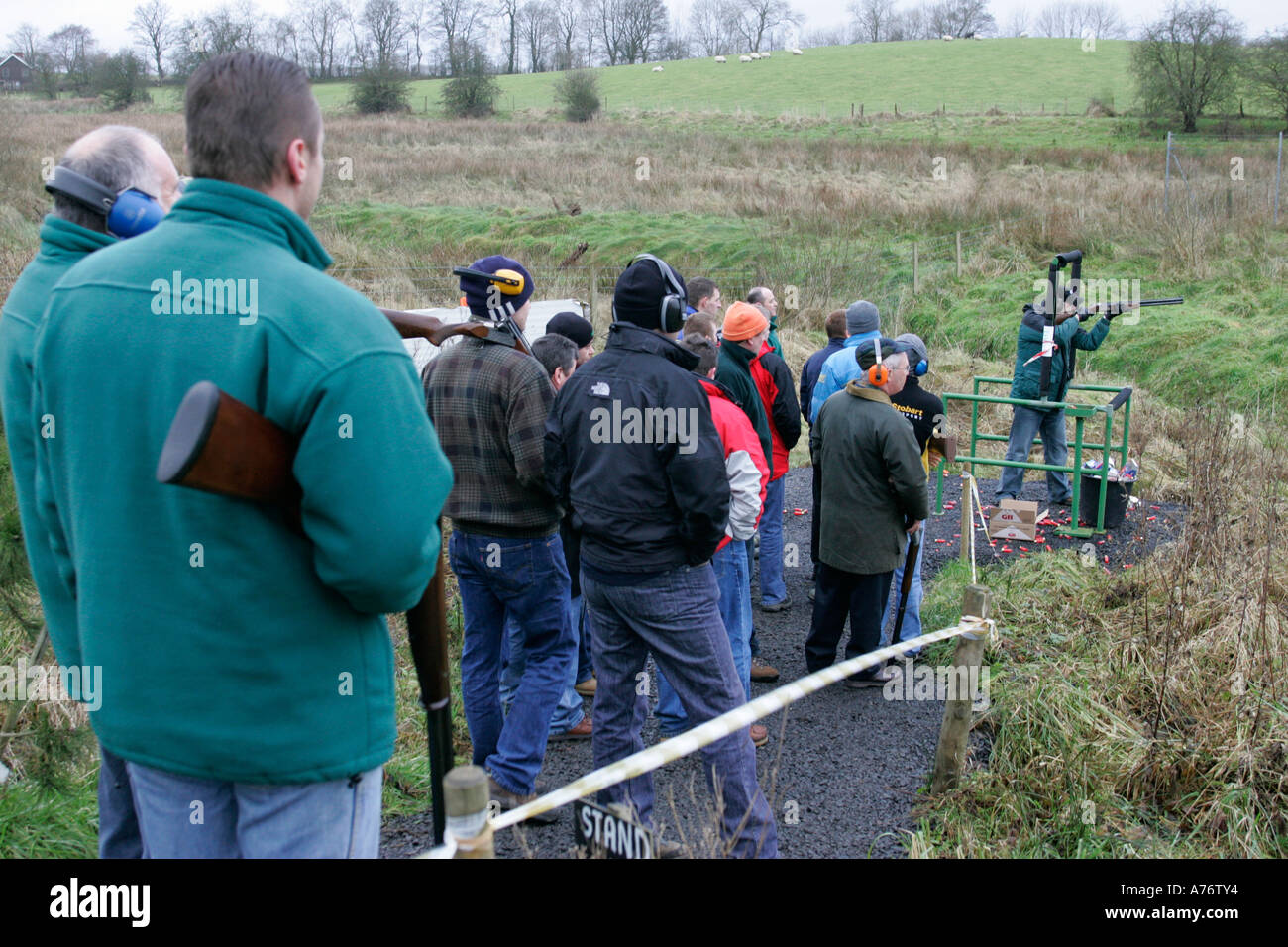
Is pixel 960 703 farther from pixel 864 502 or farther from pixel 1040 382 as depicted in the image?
pixel 1040 382

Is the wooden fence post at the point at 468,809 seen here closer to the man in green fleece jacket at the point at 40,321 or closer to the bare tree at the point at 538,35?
the man in green fleece jacket at the point at 40,321

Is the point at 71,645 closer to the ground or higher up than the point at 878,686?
higher up

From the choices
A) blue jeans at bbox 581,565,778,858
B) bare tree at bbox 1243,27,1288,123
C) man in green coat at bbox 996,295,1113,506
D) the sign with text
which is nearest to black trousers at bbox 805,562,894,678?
blue jeans at bbox 581,565,778,858

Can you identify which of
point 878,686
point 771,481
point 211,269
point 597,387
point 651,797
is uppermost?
point 211,269

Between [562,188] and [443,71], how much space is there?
41.1 meters

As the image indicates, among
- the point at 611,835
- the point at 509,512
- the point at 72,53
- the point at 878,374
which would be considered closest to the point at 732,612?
the point at 509,512

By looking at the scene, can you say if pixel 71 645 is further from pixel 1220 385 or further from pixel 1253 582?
pixel 1220 385

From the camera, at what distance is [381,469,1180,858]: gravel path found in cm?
396

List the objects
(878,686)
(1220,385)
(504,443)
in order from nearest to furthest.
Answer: (504,443) < (878,686) < (1220,385)

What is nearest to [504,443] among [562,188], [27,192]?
[27,192]

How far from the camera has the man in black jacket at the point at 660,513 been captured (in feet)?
11.2

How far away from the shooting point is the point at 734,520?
4293 millimetres

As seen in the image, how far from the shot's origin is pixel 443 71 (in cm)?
6144

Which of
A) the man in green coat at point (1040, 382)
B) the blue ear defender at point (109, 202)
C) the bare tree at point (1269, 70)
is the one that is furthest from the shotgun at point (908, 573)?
the bare tree at point (1269, 70)
